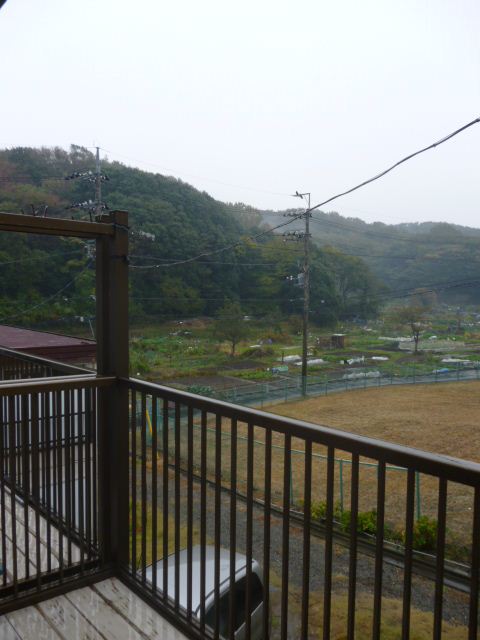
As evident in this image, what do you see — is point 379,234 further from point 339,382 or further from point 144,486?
point 144,486

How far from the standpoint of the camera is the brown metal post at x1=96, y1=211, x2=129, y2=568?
4.95 feet

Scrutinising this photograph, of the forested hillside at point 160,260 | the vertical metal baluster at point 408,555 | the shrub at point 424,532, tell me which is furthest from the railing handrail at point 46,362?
the shrub at point 424,532

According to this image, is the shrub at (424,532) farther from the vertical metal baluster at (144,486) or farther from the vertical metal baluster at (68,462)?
the vertical metal baluster at (68,462)

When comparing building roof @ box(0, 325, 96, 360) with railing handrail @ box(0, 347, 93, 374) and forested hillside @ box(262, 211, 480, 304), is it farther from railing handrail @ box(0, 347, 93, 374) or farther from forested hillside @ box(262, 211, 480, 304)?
forested hillside @ box(262, 211, 480, 304)

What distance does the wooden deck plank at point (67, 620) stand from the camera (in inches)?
48.3

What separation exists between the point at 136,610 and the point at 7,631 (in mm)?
349

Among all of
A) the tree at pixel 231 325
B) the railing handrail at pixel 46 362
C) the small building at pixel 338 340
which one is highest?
the railing handrail at pixel 46 362

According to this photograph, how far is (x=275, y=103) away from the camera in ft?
58.9

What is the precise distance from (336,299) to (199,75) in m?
18.3

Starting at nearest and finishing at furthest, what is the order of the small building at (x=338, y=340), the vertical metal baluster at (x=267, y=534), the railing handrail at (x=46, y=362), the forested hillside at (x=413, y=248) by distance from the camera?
the vertical metal baluster at (x=267, y=534), the railing handrail at (x=46, y=362), the forested hillside at (x=413, y=248), the small building at (x=338, y=340)

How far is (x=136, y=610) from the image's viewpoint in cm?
134

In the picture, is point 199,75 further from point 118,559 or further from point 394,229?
point 394,229

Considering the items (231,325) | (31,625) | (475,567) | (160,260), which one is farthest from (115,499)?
(231,325)

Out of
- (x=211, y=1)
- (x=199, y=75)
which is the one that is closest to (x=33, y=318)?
(x=199, y=75)
